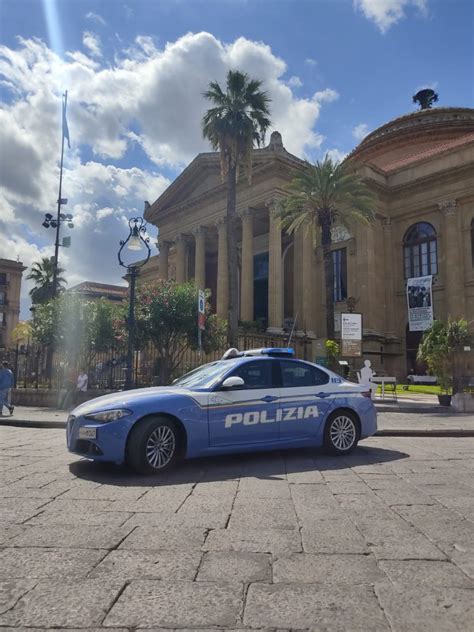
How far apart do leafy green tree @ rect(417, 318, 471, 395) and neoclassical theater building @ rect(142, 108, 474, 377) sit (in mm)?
13527

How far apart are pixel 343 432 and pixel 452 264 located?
30246 millimetres

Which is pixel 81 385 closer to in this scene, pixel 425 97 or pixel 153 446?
pixel 153 446

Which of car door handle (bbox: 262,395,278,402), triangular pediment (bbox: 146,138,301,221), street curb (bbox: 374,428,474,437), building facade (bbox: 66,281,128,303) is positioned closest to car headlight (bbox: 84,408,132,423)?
car door handle (bbox: 262,395,278,402)

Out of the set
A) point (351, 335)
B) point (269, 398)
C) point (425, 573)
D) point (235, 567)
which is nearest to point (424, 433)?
point (269, 398)

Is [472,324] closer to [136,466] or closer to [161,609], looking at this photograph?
[136,466]

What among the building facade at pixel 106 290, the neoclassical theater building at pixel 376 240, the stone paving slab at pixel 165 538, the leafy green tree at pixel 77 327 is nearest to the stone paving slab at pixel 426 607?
the stone paving slab at pixel 165 538

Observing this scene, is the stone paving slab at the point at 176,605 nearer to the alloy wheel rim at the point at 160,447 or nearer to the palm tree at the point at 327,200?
the alloy wheel rim at the point at 160,447

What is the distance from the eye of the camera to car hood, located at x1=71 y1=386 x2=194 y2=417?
601cm

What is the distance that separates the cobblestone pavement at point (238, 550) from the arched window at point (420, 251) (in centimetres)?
3297

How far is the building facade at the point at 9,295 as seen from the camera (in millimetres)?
71000

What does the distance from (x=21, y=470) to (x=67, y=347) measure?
17536mm

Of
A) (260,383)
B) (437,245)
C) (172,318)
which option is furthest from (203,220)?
(260,383)

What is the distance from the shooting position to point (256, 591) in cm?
279

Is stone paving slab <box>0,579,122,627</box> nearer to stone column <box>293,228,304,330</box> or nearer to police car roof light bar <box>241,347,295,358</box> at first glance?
police car roof light bar <box>241,347,295,358</box>
